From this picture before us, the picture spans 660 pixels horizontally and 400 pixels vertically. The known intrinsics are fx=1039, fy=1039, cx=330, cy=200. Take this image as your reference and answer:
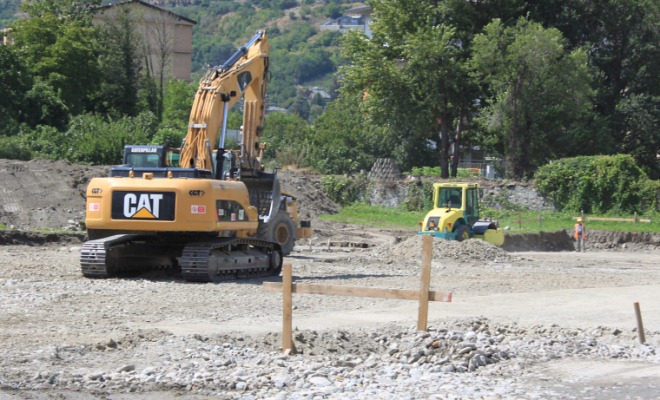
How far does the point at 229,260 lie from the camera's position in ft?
67.7

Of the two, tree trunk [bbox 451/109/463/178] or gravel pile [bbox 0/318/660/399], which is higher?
tree trunk [bbox 451/109/463/178]

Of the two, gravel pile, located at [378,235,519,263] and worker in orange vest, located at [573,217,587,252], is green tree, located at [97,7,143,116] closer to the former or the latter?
worker in orange vest, located at [573,217,587,252]

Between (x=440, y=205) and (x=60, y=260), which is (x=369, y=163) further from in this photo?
(x=60, y=260)

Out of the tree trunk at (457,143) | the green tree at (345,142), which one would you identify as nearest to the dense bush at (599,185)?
the tree trunk at (457,143)

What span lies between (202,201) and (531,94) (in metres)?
31.0

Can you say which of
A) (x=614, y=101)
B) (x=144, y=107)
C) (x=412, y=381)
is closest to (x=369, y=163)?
(x=144, y=107)

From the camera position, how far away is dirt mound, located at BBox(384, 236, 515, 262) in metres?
28.2

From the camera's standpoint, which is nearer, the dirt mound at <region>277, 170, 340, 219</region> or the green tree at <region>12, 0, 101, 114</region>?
the dirt mound at <region>277, 170, 340, 219</region>

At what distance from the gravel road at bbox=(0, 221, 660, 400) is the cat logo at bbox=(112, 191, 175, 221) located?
1308mm

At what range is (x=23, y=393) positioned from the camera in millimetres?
10688

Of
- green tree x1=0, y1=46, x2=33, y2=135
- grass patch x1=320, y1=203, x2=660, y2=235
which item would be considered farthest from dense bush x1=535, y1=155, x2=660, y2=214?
green tree x1=0, y1=46, x2=33, y2=135

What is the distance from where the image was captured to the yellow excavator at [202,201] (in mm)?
19859

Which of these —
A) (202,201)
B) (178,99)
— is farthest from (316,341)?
(178,99)

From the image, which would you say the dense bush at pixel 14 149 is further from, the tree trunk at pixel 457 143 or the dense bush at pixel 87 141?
the tree trunk at pixel 457 143
